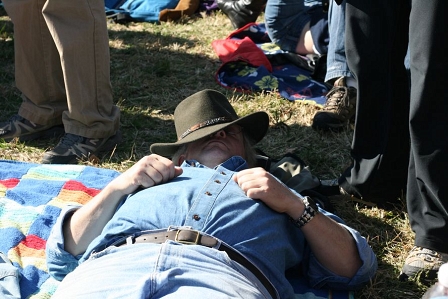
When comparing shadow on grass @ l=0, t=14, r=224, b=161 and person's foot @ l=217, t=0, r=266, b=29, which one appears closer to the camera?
shadow on grass @ l=0, t=14, r=224, b=161

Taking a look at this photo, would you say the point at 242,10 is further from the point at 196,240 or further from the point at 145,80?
the point at 196,240

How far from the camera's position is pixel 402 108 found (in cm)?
319

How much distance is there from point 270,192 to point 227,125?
1.75ft

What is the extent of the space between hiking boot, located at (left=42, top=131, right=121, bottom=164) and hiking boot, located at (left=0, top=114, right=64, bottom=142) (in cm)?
31

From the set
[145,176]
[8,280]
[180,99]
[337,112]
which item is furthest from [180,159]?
[180,99]

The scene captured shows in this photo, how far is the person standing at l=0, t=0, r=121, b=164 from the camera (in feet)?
12.8

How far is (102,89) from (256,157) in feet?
4.68

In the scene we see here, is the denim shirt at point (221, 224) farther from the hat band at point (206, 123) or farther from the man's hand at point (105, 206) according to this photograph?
the hat band at point (206, 123)

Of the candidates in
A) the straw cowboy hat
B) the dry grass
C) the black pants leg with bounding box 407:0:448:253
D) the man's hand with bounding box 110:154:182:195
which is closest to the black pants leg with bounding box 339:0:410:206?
the dry grass

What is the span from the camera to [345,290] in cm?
272

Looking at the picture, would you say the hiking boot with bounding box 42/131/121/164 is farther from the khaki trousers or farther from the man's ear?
the man's ear

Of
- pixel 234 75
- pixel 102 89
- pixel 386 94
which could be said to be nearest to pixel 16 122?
pixel 102 89

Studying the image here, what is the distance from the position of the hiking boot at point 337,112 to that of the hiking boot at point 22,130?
1.79 m

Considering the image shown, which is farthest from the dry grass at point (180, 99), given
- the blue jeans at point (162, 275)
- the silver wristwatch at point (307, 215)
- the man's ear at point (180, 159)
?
the man's ear at point (180, 159)
